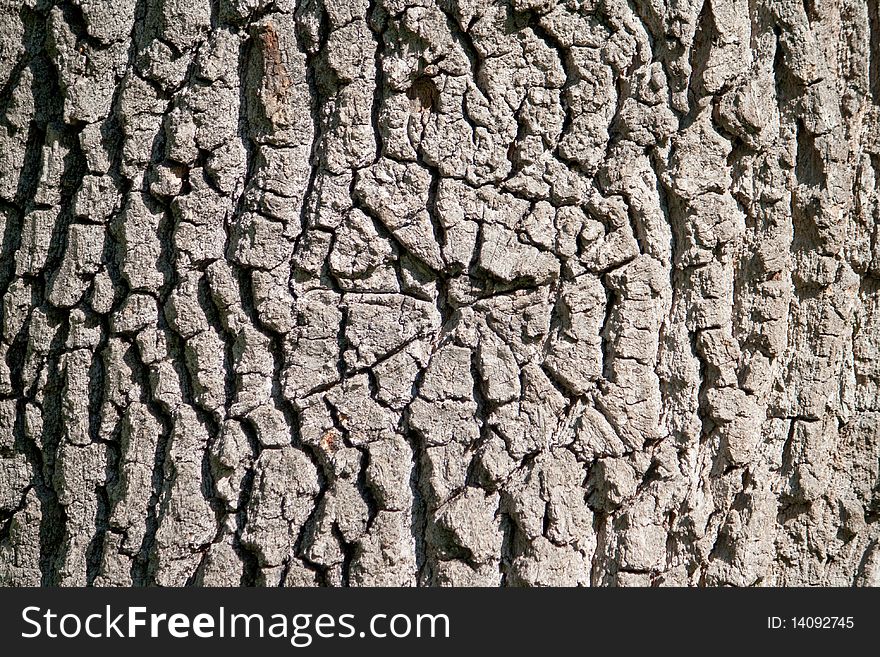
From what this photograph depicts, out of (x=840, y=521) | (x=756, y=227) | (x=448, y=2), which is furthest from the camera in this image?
(x=840, y=521)

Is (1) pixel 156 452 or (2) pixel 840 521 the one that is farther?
(2) pixel 840 521

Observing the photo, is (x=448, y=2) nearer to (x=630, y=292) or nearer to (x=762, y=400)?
(x=630, y=292)

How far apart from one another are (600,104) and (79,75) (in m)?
1.10

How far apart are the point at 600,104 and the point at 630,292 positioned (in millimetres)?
393

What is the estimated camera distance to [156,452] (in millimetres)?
1685

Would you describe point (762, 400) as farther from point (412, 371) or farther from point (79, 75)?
point (79, 75)

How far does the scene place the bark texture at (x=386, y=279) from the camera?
1.64 meters

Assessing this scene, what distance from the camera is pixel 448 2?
5.35ft

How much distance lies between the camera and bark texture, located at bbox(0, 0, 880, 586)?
1.64m

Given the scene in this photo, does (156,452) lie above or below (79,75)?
below

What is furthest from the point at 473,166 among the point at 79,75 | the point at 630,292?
A: the point at 79,75

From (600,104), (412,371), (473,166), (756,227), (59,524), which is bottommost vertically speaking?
(59,524)

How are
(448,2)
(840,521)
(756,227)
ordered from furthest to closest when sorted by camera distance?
1. (840,521)
2. (756,227)
3. (448,2)

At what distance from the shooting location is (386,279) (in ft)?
5.42
